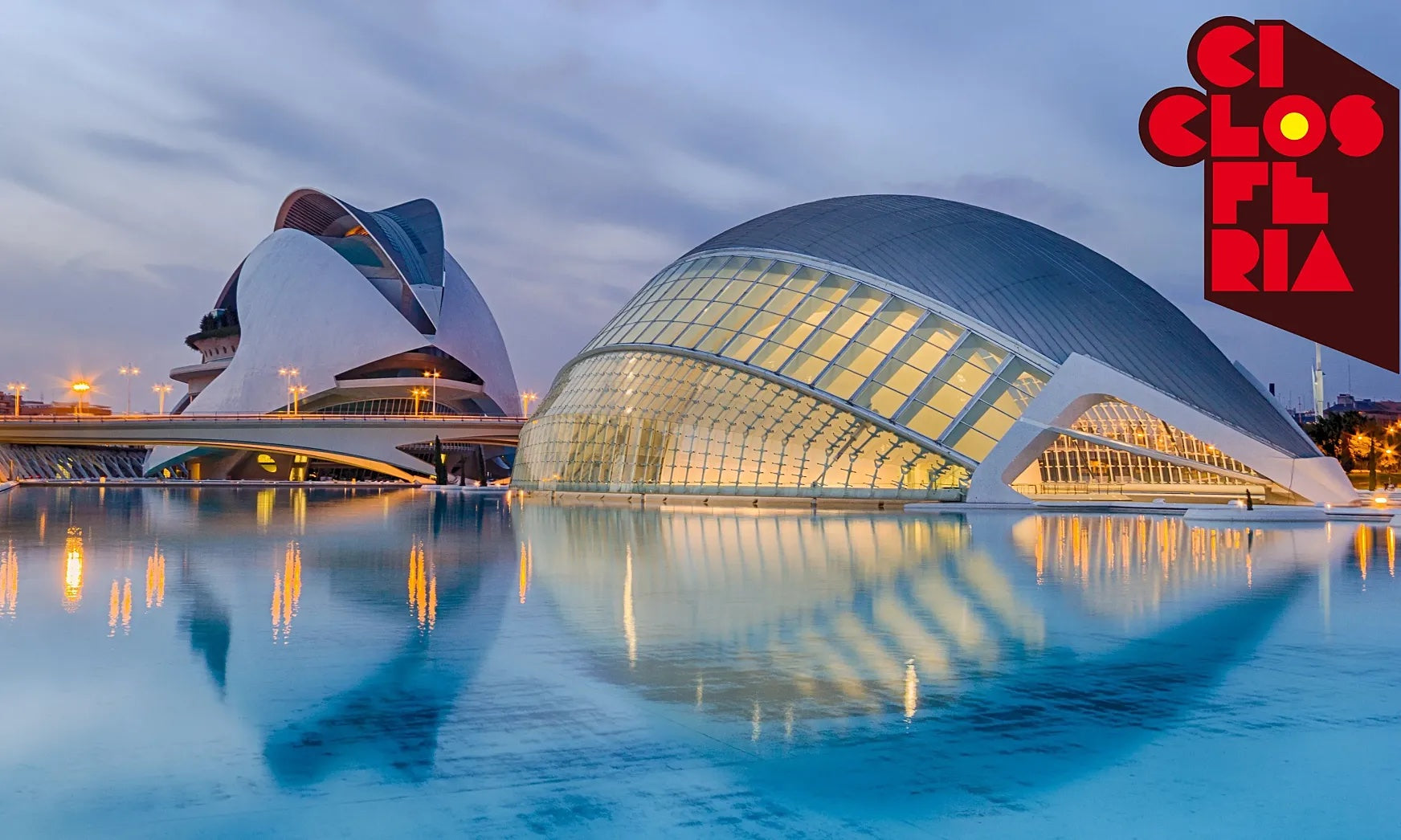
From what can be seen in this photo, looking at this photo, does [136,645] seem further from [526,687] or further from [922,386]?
[922,386]

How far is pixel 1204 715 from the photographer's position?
721 centimetres

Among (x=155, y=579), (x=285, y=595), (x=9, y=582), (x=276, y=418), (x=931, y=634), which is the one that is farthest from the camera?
(x=276, y=418)

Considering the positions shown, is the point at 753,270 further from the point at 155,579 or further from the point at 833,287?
the point at 155,579

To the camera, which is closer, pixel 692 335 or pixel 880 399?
pixel 880 399

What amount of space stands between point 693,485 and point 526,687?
31.5 metres

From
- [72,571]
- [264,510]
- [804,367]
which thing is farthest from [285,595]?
[804,367]

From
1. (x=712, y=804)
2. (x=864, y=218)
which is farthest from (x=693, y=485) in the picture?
(x=712, y=804)

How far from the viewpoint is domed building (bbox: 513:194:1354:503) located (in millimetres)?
34531

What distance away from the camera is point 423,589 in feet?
45.4

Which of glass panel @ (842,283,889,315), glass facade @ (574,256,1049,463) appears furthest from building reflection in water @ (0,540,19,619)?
glass panel @ (842,283,889,315)

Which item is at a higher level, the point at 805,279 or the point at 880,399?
the point at 805,279

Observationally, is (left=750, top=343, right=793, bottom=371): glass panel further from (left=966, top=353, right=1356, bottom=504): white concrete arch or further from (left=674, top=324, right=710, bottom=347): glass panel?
(left=966, top=353, right=1356, bottom=504): white concrete arch

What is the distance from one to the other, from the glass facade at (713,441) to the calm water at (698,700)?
19148 millimetres

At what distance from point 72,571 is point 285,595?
430 cm
